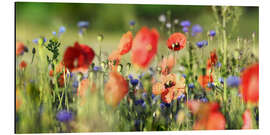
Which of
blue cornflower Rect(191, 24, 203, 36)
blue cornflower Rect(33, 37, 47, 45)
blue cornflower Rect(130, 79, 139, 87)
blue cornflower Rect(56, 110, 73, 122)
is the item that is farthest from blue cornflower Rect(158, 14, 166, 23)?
blue cornflower Rect(56, 110, 73, 122)

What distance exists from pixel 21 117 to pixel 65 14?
773 mm

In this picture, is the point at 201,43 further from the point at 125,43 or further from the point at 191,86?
the point at 125,43

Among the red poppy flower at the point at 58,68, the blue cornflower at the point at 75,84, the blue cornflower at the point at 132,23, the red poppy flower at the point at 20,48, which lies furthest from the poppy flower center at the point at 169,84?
A: the red poppy flower at the point at 20,48

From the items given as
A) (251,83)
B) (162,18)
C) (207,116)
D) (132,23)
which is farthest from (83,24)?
(251,83)

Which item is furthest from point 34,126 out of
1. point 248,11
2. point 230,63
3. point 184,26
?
point 248,11

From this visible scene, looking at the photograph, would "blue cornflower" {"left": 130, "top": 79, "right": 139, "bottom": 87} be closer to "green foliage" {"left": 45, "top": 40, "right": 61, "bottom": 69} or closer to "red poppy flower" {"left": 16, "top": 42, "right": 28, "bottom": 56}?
"green foliage" {"left": 45, "top": 40, "right": 61, "bottom": 69}

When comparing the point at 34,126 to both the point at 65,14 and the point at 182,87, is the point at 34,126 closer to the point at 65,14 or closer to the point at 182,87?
the point at 65,14

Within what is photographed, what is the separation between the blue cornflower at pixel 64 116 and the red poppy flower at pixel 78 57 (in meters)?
0.30

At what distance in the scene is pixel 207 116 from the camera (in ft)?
10.5

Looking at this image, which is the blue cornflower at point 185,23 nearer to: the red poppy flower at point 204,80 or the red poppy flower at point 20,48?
the red poppy flower at point 204,80

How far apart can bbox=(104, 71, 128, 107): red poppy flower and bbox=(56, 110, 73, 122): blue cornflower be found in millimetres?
279

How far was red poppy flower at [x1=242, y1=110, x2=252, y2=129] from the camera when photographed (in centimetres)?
331

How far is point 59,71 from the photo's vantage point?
3.09 m

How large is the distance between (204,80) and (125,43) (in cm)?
65
